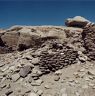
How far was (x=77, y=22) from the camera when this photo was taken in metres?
18.3

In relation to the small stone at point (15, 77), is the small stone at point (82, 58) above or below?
above

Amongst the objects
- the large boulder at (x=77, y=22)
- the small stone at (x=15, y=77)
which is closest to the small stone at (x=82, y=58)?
the small stone at (x=15, y=77)

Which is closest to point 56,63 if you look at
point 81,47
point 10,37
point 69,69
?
point 69,69

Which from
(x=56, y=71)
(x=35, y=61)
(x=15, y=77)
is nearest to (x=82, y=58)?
(x=56, y=71)

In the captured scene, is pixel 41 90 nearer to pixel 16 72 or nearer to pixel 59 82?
pixel 59 82

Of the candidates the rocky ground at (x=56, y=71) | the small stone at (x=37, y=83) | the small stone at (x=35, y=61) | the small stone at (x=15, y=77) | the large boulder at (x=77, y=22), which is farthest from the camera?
the large boulder at (x=77, y=22)

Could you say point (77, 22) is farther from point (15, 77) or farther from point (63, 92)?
point (63, 92)

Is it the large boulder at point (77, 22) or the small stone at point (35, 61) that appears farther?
the large boulder at point (77, 22)

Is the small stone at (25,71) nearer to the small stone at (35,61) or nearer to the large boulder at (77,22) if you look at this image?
the small stone at (35,61)

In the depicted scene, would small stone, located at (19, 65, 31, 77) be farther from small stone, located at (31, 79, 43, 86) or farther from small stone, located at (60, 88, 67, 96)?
small stone, located at (60, 88, 67, 96)

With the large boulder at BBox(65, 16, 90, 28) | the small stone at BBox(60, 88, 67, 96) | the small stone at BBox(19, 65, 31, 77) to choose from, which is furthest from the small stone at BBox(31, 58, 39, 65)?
the large boulder at BBox(65, 16, 90, 28)

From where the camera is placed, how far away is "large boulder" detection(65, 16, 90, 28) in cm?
1789

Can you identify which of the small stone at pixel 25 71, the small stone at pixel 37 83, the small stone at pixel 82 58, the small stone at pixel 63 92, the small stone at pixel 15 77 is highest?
the small stone at pixel 82 58

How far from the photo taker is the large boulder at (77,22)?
58.7 feet
